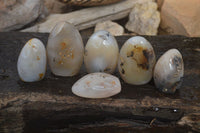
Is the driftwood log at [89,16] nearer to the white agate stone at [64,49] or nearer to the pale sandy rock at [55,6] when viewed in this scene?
the pale sandy rock at [55,6]

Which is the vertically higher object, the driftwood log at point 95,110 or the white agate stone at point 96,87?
the white agate stone at point 96,87

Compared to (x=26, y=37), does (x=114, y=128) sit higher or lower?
lower

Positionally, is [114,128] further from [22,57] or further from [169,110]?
[22,57]

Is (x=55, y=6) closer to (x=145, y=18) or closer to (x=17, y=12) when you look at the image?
(x=17, y=12)

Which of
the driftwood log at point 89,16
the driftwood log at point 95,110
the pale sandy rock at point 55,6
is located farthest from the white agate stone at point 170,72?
the pale sandy rock at point 55,6

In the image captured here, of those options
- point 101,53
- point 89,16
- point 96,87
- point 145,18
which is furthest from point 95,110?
point 145,18

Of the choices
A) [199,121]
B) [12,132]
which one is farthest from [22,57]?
[199,121]
